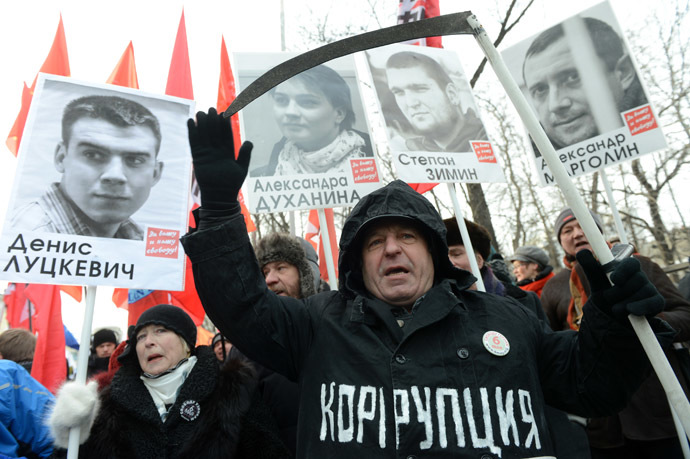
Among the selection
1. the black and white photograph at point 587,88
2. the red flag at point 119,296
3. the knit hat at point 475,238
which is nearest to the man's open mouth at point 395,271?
the knit hat at point 475,238

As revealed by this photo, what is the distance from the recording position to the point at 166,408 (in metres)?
2.40

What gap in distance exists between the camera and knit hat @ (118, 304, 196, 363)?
8.55 feet

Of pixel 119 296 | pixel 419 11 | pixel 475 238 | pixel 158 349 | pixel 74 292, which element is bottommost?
pixel 158 349

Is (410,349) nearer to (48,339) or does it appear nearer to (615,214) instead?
(615,214)

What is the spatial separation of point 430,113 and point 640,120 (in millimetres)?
1571

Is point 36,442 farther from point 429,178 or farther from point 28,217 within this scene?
point 429,178

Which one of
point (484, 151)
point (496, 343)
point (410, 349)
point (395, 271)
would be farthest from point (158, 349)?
point (484, 151)

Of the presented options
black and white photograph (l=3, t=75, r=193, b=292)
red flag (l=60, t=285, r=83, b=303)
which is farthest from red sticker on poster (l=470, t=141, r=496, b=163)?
red flag (l=60, t=285, r=83, b=303)

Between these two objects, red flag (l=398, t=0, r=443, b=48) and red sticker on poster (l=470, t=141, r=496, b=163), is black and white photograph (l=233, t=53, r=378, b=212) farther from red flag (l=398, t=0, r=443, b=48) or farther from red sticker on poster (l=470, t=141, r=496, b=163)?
red flag (l=398, t=0, r=443, b=48)

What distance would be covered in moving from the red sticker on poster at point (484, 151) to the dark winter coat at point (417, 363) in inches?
86.6

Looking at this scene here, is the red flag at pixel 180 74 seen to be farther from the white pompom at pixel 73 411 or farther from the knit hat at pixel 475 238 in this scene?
the white pompom at pixel 73 411

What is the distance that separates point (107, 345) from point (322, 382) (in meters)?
4.76

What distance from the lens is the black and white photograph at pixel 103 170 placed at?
265 cm

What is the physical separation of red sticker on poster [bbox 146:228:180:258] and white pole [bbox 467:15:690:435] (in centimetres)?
213
